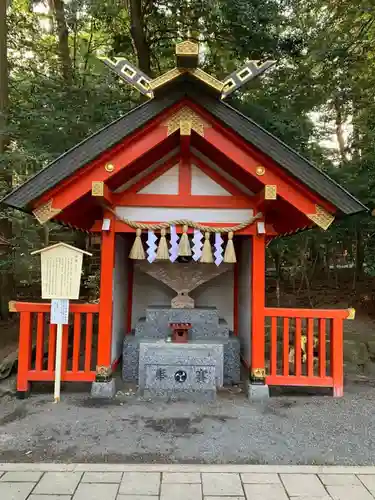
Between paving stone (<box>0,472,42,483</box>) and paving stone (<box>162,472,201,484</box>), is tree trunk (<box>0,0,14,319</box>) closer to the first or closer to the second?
paving stone (<box>0,472,42,483</box>)

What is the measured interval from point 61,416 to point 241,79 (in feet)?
14.0

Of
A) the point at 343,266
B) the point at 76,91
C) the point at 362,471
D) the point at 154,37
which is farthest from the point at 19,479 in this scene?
the point at 343,266

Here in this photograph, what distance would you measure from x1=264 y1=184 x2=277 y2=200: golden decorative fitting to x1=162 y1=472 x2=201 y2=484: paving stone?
9.69ft

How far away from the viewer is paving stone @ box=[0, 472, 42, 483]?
111 inches

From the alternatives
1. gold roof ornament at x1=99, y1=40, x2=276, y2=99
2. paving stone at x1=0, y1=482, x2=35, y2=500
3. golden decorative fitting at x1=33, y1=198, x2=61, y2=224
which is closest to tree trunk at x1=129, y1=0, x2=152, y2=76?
gold roof ornament at x1=99, y1=40, x2=276, y2=99

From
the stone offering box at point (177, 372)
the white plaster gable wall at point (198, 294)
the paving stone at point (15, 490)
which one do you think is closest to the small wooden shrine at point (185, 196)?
the stone offering box at point (177, 372)

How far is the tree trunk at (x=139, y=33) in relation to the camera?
8.28 m

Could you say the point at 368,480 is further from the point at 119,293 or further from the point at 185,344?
the point at 119,293

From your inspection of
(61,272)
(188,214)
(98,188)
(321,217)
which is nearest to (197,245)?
(188,214)

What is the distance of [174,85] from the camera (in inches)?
173

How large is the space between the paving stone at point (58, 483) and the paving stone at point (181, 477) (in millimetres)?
667

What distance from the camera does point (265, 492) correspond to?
271 centimetres

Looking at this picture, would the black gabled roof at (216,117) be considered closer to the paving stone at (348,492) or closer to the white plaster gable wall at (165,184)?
the white plaster gable wall at (165,184)

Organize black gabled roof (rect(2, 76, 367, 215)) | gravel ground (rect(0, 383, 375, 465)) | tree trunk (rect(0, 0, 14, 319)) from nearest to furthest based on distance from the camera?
gravel ground (rect(0, 383, 375, 465))
black gabled roof (rect(2, 76, 367, 215))
tree trunk (rect(0, 0, 14, 319))
